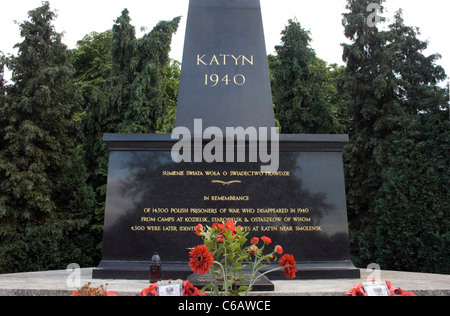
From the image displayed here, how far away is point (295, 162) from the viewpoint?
230 inches

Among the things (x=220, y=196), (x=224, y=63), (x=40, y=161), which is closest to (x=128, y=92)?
(x=40, y=161)

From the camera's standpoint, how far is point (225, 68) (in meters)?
6.86

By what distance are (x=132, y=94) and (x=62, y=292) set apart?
37.5 feet

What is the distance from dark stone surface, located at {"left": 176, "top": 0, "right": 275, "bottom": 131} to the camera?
6586 mm

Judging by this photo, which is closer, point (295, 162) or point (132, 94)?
point (295, 162)

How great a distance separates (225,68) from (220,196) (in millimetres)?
2523

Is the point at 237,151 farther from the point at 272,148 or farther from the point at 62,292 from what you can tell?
the point at 62,292

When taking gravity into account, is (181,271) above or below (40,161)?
below

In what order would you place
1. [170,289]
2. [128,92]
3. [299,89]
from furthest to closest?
[299,89]
[128,92]
[170,289]

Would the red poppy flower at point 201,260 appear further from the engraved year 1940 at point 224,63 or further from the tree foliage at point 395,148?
the tree foliage at point 395,148

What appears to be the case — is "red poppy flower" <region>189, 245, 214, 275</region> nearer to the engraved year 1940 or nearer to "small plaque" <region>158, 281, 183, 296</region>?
"small plaque" <region>158, 281, 183, 296</region>

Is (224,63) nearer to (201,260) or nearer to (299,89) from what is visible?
(201,260)

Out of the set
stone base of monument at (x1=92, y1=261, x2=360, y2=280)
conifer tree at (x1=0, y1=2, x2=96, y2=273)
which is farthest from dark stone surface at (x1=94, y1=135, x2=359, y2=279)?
conifer tree at (x1=0, y1=2, x2=96, y2=273)
